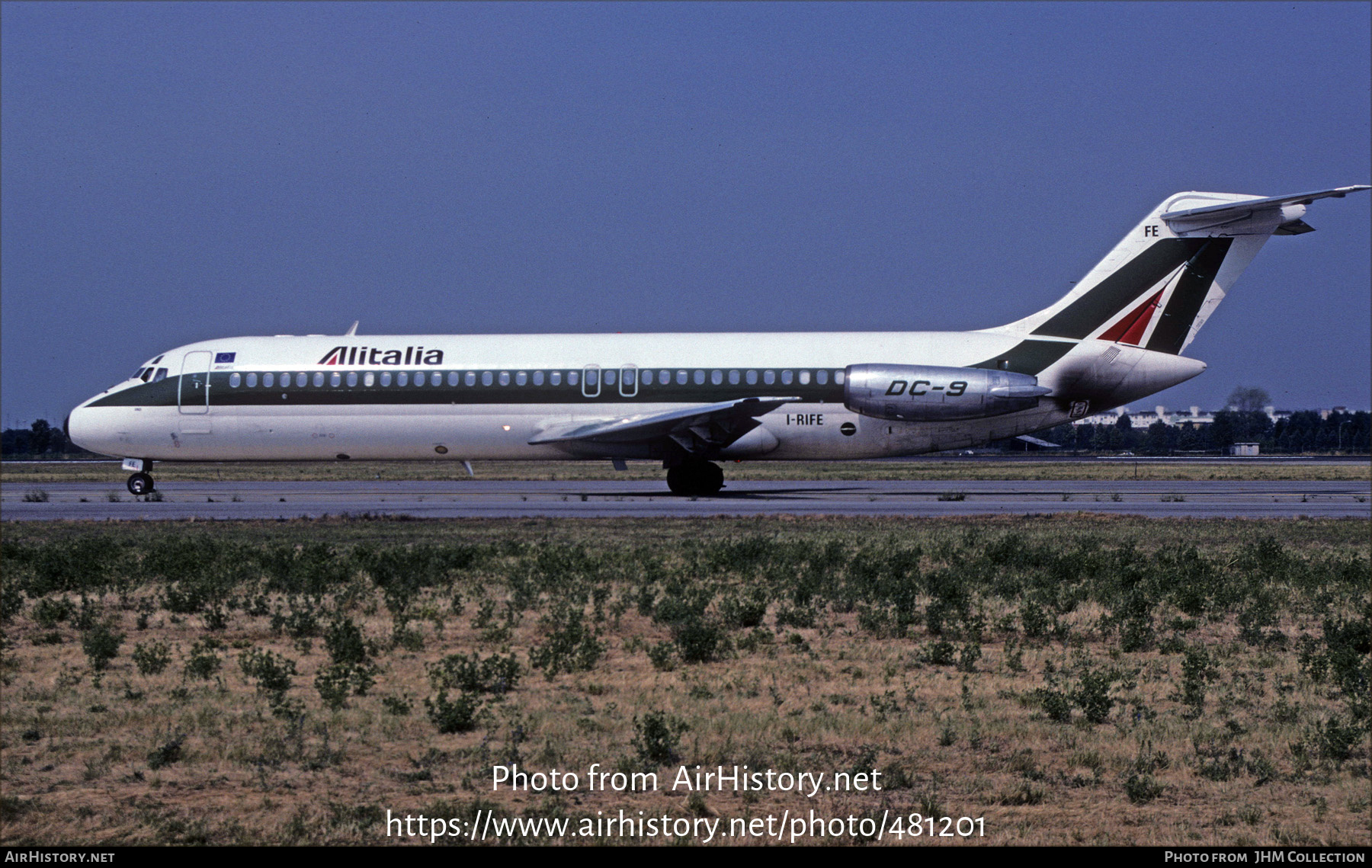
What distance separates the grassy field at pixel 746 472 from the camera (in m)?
47.9

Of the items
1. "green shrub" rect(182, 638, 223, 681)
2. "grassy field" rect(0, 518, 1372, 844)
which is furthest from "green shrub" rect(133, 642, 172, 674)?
"green shrub" rect(182, 638, 223, 681)

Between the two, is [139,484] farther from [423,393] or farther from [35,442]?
[35,442]

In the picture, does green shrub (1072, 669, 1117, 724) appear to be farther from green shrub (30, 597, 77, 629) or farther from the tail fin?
the tail fin

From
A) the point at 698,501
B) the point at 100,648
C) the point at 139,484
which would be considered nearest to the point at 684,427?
the point at 698,501

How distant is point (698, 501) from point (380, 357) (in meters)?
9.04

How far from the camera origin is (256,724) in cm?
918

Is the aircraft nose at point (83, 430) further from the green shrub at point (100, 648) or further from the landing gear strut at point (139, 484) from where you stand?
the green shrub at point (100, 648)

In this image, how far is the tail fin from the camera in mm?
28562

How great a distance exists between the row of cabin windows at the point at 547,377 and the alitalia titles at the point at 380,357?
30 cm

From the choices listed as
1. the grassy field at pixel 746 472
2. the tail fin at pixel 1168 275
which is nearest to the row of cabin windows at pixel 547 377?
the tail fin at pixel 1168 275

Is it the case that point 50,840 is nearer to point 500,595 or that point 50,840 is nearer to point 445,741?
point 445,741

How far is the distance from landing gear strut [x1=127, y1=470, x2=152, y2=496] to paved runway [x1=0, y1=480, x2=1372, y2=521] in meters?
0.43

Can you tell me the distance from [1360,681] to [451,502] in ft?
77.1
